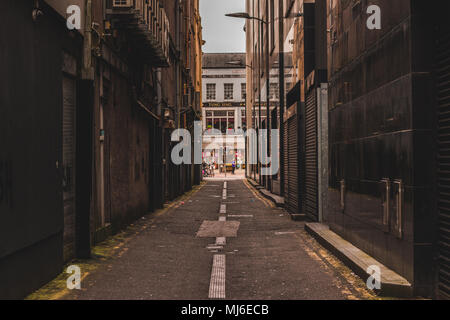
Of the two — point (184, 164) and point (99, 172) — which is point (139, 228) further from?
point (184, 164)

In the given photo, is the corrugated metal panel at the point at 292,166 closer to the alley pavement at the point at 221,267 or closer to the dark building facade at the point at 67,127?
the alley pavement at the point at 221,267

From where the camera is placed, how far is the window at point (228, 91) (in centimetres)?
7104

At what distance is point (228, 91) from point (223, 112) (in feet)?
10.2

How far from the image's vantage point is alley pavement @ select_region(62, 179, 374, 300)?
253 inches

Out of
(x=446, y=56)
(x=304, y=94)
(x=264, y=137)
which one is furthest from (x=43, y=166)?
(x=264, y=137)

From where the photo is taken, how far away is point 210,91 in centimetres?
7131

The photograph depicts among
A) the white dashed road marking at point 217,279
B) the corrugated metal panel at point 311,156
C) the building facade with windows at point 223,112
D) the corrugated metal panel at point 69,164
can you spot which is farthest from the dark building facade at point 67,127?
the building facade with windows at point 223,112

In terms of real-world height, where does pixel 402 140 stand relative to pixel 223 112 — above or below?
below

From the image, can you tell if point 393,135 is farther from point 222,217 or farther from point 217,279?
point 222,217

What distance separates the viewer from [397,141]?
6621mm

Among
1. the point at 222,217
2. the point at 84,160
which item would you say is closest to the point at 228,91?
the point at 222,217

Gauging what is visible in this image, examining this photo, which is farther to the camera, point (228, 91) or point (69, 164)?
point (228, 91)

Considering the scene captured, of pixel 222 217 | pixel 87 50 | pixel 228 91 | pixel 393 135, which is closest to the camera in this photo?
pixel 393 135

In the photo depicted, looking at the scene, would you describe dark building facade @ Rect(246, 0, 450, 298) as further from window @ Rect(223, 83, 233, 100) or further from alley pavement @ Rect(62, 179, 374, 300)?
window @ Rect(223, 83, 233, 100)
